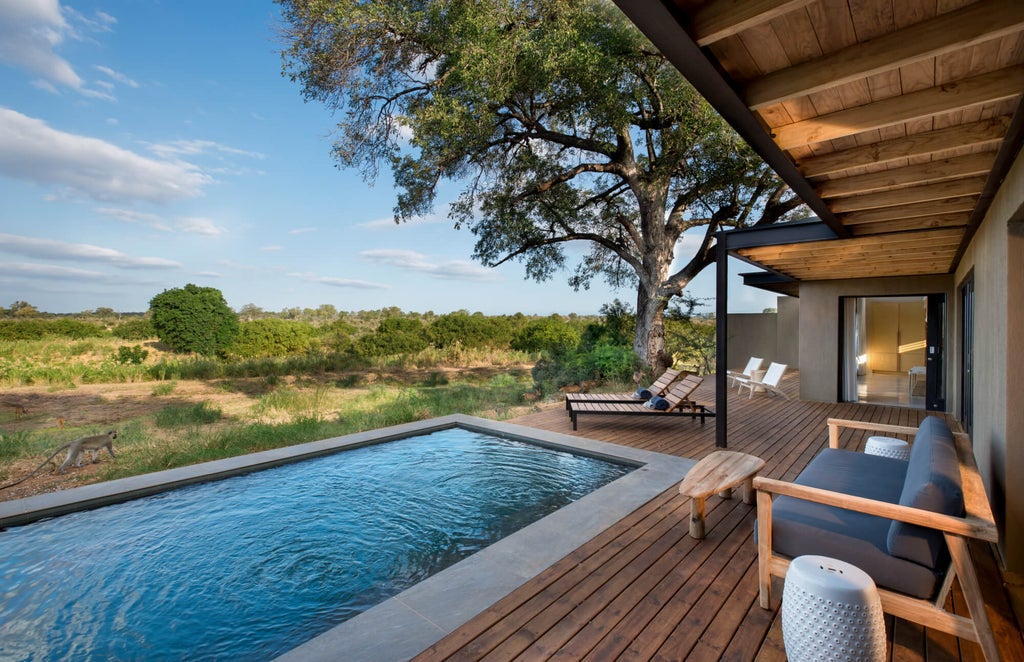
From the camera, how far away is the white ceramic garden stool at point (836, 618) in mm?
1785

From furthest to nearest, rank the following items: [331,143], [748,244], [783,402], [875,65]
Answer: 1. [331,143]
2. [783,402]
3. [748,244]
4. [875,65]

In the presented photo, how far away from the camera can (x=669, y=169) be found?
10.9 meters

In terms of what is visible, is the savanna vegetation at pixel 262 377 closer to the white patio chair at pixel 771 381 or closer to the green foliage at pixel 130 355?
the green foliage at pixel 130 355

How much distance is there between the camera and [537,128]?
442 inches

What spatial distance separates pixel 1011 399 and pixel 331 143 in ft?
38.4

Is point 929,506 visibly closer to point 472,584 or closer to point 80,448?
point 472,584

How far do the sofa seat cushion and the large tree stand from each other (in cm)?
787

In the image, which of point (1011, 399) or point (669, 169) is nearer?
point (1011, 399)

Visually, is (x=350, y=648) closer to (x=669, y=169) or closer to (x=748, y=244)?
(x=748, y=244)

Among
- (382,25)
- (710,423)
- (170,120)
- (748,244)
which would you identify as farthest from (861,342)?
(170,120)

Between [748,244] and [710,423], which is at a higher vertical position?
[748,244]

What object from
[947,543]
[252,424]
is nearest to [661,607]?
[947,543]

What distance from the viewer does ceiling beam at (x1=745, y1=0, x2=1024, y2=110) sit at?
159cm

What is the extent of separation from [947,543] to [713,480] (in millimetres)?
1420
